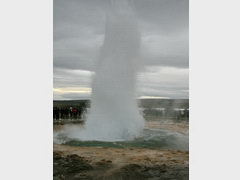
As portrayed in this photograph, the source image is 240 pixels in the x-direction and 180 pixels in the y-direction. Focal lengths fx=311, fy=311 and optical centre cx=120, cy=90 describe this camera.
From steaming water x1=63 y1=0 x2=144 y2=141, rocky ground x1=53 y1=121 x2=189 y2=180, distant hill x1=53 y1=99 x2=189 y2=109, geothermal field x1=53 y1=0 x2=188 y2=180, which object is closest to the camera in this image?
rocky ground x1=53 y1=121 x2=189 y2=180

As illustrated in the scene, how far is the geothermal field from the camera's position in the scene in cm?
952

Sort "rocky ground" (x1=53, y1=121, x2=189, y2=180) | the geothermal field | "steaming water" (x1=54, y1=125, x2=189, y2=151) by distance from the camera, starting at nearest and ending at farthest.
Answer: "rocky ground" (x1=53, y1=121, x2=189, y2=180) → the geothermal field → "steaming water" (x1=54, y1=125, x2=189, y2=151)

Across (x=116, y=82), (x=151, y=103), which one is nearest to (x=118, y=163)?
(x=116, y=82)

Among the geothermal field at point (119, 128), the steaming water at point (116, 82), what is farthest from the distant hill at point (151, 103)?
the steaming water at point (116, 82)

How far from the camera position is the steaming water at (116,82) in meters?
12.6

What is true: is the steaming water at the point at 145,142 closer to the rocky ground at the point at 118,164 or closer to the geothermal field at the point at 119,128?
the geothermal field at the point at 119,128

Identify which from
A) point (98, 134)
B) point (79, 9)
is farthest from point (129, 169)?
point (79, 9)

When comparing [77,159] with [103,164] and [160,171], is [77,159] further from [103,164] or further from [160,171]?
[160,171]

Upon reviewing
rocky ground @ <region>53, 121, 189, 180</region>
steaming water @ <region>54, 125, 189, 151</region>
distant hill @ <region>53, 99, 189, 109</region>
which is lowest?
rocky ground @ <region>53, 121, 189, 180</region>

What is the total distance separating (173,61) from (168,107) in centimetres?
341

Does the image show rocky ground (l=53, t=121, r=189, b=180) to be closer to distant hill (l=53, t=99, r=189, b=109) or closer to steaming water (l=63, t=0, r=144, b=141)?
distant hill (l=53, t=99, r=189, b=109)

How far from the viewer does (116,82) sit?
1305 centimetres

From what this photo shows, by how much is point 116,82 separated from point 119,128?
6.40ft

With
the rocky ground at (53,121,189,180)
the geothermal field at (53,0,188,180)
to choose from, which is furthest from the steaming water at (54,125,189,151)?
the rocky ground at (53,121,189,180)
